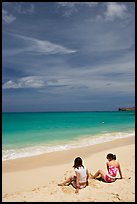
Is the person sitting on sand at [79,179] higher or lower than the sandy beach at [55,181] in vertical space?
higher

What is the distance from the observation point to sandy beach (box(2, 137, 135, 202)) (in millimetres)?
5414

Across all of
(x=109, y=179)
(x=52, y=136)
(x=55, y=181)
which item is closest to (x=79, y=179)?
(x=109, y=179)

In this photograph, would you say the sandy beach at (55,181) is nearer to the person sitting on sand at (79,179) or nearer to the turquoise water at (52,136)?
the person sitting on sand at (79,179)

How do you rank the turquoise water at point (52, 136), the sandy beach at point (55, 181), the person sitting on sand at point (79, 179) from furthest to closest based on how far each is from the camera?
the turquoise water at point (52, 136) → the person sitting on sand at point (79, 179) → the sandy beach at point (55, 181)

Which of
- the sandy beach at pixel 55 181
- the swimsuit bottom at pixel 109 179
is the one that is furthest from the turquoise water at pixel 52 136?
the swimsuit bottom at pixel 109 179

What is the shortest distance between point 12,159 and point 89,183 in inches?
162

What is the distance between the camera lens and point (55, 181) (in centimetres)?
676

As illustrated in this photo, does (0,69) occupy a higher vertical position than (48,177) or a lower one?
higher

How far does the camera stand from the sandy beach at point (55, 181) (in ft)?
17.8

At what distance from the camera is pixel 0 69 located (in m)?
4.61

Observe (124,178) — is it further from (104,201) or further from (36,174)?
(36,174)

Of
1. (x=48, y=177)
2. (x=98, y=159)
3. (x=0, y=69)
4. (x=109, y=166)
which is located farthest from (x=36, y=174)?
(x=0, y=69)

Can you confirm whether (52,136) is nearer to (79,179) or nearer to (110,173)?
(110,173)

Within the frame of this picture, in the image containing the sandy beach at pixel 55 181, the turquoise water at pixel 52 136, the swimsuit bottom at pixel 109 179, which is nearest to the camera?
the sandy beach at pixel 55 181
